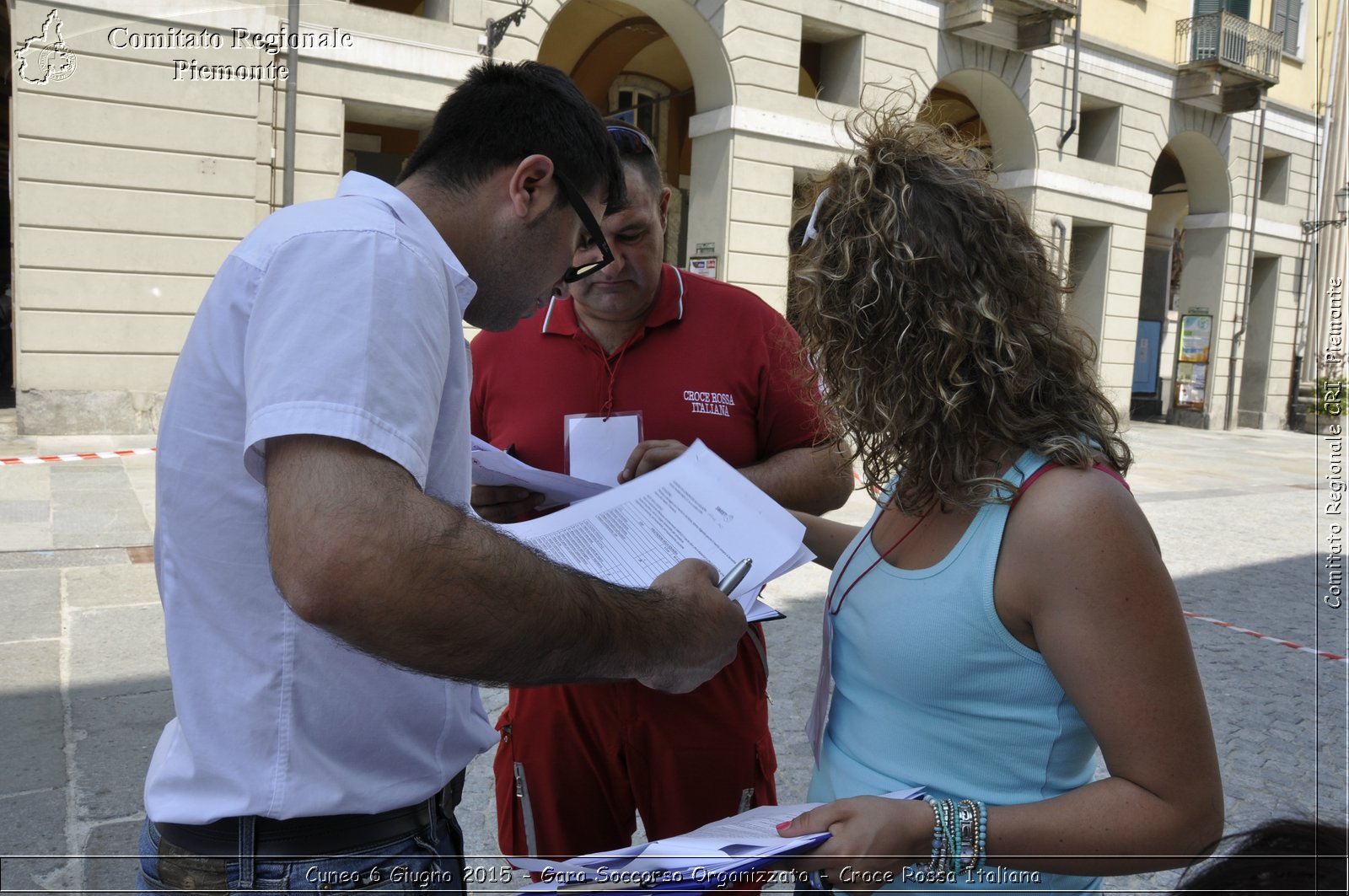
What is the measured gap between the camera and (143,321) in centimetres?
959

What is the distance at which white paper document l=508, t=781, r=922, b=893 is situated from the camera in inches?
41.6

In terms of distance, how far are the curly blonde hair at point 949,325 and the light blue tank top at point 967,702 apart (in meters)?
0.08

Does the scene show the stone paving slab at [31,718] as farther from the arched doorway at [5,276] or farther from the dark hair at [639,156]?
the arched doorway at [5,276]

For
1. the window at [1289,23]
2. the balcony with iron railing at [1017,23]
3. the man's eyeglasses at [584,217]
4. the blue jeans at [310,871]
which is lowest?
the blue jeans at [310,871]

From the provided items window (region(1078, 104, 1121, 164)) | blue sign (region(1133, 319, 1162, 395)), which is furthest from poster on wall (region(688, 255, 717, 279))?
blue sign (region(1133, 319, 1162, 395))

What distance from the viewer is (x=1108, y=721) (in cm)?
121

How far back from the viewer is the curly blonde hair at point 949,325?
4.50 feet

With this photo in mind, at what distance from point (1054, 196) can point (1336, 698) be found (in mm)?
13847

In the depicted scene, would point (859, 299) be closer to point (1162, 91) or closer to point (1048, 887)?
point (1048, 887)

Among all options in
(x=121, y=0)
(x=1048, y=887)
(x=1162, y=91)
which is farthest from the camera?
(x=1162, y=91)

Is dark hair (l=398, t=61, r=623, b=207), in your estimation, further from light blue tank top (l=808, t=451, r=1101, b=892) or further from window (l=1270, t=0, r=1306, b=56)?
window (l=1270, t=0, r=1306, b=56)

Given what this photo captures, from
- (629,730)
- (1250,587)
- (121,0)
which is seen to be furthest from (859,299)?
(121,0)
